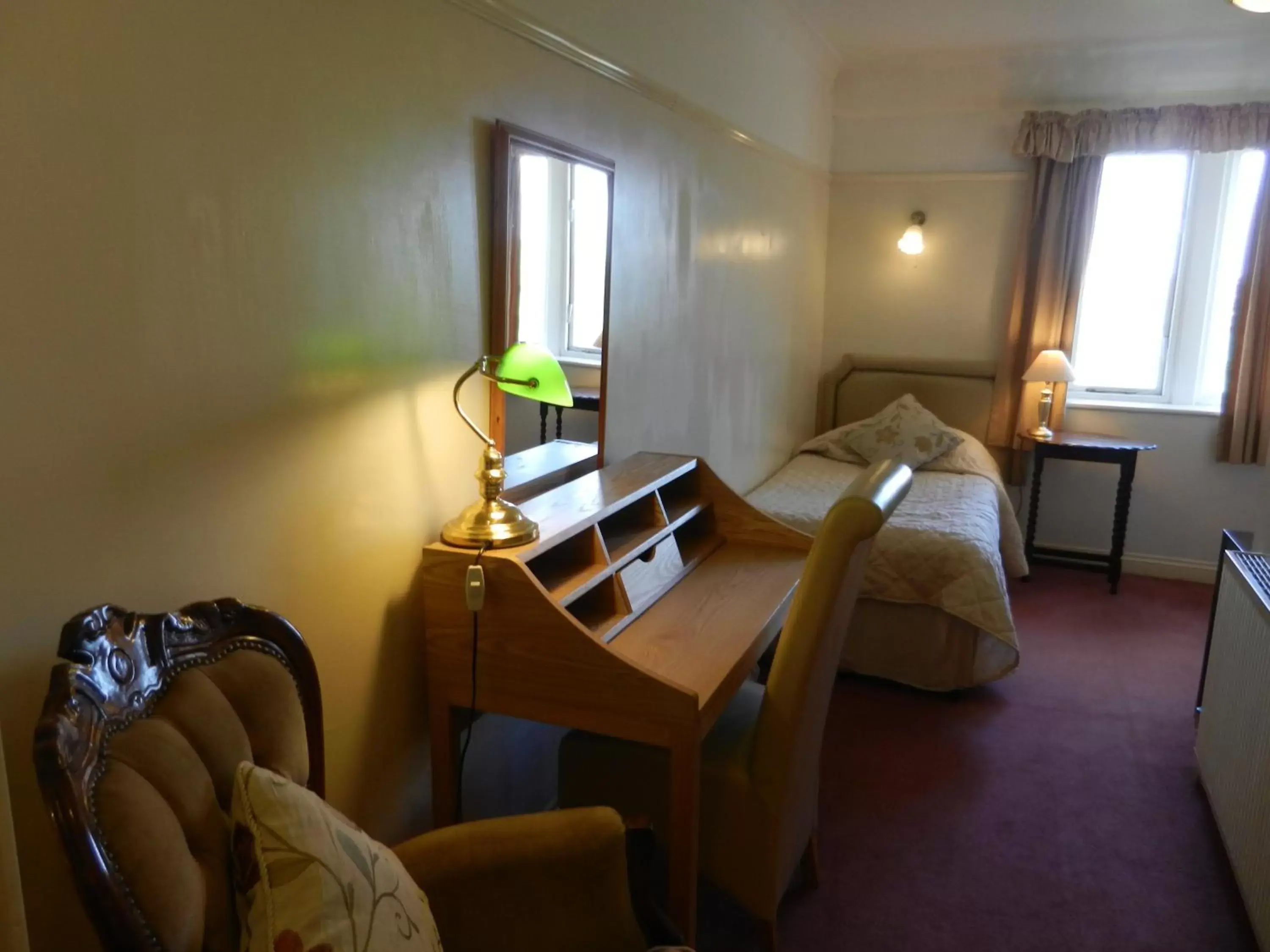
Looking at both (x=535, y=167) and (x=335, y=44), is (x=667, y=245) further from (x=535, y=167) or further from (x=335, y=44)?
(x=335, y=44)

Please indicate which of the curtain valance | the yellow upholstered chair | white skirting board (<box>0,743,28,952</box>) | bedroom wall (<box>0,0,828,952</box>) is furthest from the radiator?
the curtain valance

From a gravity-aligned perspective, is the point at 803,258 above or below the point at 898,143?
below

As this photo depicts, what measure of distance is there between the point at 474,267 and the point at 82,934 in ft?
4.23

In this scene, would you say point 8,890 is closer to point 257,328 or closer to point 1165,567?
point 257,328

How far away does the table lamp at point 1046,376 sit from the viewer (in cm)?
452

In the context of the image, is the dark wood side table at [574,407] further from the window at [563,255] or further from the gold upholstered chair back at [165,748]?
the gold upholstered chair back at [165,748]

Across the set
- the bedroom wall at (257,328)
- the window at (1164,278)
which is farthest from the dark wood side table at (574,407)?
the window at (1164,278)

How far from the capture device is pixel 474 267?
1.93 m

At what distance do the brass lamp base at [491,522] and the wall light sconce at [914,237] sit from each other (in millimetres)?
3599

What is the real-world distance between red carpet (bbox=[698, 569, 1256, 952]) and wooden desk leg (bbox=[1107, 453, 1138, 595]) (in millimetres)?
697

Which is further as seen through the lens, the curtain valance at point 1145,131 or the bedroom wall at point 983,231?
the bedroom wall at point 983,231

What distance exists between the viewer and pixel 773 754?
1872mm

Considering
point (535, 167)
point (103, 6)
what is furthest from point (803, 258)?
point (103, 6)

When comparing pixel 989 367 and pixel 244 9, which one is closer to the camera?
pixel 244 9
